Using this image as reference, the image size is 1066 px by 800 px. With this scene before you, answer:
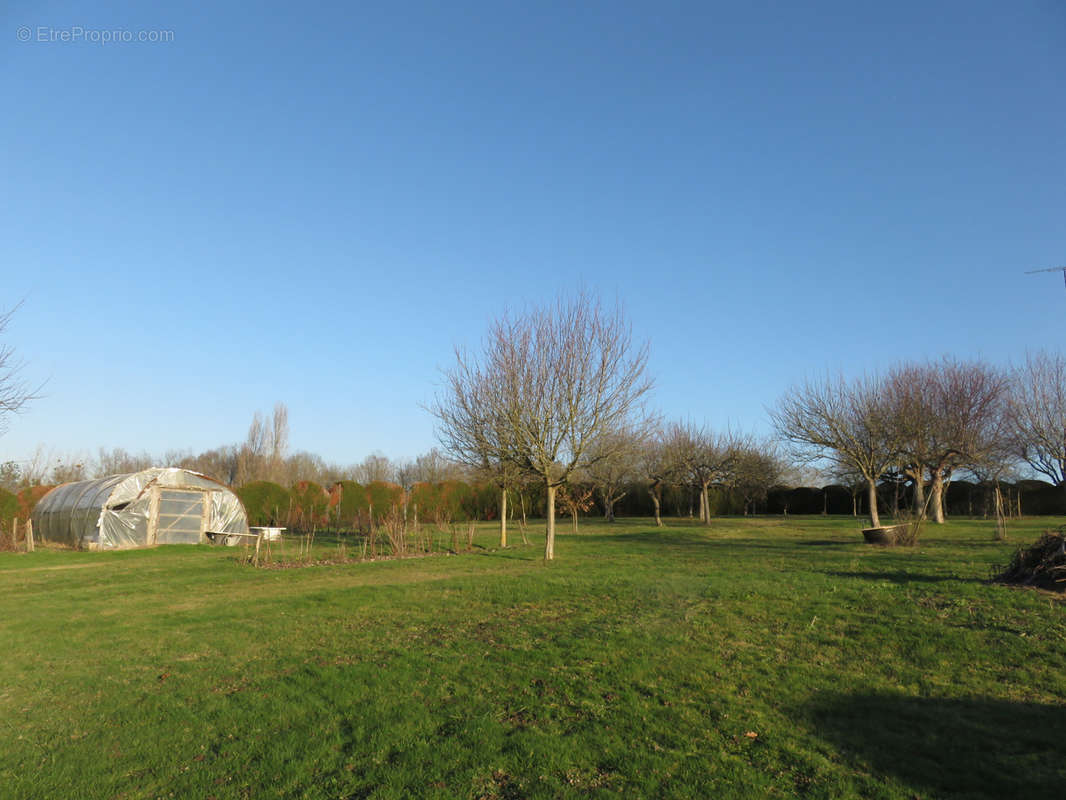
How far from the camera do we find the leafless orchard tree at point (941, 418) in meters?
24.4

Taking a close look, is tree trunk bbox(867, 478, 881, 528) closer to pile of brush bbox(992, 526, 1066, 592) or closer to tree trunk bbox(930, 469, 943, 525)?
tree trunk bbox(930, 469, 943, 525)

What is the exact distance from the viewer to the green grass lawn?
4.14m

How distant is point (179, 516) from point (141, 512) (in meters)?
1.38

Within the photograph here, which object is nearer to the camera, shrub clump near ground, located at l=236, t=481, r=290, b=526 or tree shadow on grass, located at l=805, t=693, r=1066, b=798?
tree shadow on grass, located at l=805, t=693, r=1066, b=798

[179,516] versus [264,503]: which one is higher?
[264,503]

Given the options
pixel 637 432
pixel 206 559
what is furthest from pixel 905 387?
pixel 206 559

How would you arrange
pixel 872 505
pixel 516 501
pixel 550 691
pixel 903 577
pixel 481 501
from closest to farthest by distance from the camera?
pixel 550 691 < pixel 903 577 < pixel 872 505 < pixel 516 501 < pixel 481 501

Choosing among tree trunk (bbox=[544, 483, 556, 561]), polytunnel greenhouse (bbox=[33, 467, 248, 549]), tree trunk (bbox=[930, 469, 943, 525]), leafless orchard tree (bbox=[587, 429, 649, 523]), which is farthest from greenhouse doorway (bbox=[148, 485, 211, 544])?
tree trunk (bbox=[930, 469, 943, 525])

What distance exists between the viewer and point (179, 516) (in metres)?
24.9

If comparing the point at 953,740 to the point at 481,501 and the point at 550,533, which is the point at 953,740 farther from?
the point at 481,501

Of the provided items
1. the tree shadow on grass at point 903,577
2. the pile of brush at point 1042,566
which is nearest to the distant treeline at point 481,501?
the tree shadow on grass at point 903,577

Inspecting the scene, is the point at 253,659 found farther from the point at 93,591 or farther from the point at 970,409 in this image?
the point at 970,409

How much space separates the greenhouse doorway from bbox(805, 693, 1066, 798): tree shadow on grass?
25.0m

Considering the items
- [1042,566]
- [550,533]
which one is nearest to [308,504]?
[550,533]
